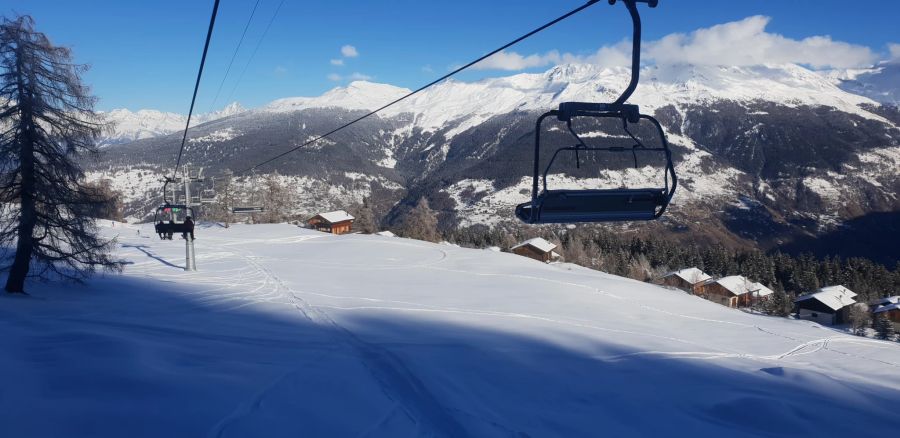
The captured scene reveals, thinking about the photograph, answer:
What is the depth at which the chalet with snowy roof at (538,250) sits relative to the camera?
59.2m

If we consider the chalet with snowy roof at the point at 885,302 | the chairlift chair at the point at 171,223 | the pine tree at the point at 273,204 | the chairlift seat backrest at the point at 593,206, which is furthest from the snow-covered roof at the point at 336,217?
the chairlift seat backrest at the point at 593,206

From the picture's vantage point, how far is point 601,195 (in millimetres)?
4805

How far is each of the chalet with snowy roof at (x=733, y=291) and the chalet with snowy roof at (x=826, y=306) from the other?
449cm

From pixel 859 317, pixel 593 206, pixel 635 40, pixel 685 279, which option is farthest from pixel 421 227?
pixel 635 40

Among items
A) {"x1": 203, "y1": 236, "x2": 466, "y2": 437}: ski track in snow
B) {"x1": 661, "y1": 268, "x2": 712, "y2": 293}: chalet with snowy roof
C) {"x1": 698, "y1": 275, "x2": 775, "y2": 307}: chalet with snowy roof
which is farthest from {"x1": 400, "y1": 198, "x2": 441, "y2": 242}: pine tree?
{"x1": 203, "y1": 236, "x2": 466, "y2": 437}: ski track in snow

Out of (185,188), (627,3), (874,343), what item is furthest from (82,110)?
(874,343)

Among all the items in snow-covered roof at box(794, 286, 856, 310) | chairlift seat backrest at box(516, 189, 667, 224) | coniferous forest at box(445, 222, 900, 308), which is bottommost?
snow-covered roof at box(794, 286, 856, 310)

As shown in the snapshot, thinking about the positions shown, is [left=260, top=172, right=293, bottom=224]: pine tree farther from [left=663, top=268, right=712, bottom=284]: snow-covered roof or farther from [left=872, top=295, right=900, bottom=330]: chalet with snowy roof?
[left=872, top=295, right=900, bottom=330]: chalet with snowy roof

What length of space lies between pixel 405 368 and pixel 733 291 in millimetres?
50101

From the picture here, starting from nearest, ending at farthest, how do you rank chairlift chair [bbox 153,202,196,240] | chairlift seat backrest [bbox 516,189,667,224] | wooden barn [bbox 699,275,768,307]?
1. chairlift seat backrest [bbox 516,189,667,224]
2. chairlift chair [bbox 153,202,196,240]
3. wooden barn [bbox 699,275,768,307]

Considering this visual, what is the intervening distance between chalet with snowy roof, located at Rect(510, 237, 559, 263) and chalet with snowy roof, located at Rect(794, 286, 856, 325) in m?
23.2

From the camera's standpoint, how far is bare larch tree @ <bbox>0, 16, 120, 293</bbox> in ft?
49.1

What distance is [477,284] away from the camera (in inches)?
977

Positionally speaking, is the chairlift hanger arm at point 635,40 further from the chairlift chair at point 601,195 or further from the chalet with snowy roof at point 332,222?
the chalet with snowy roof at point 332,222
